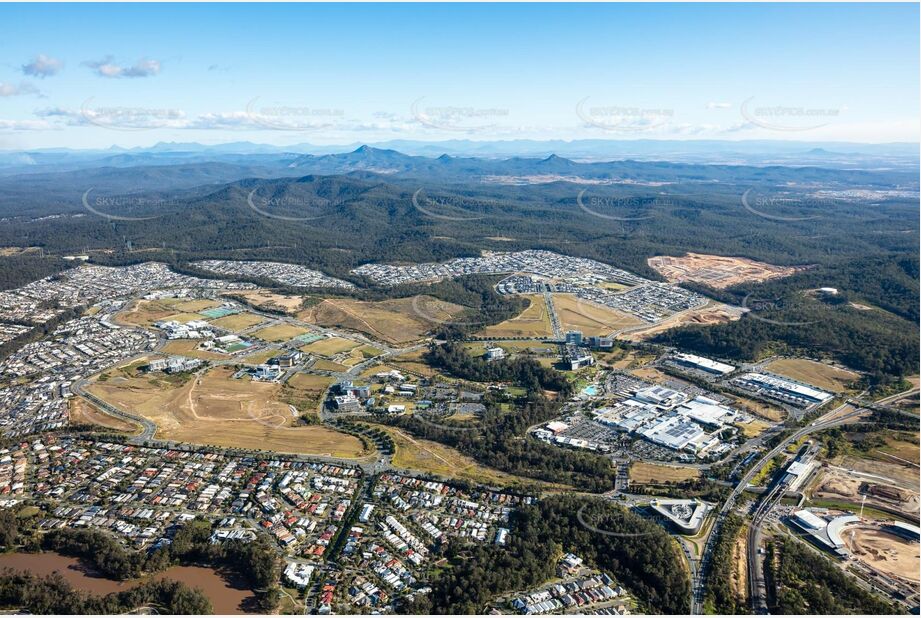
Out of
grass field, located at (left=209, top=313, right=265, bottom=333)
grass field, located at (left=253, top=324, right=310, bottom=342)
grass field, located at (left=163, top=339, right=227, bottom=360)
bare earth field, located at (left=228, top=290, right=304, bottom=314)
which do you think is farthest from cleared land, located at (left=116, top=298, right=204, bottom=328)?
grass field, located at (left=253, top=324, right=310, bottom=342)

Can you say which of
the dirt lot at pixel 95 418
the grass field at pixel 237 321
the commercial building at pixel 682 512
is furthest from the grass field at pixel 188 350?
the commercial building at pixel 682 512

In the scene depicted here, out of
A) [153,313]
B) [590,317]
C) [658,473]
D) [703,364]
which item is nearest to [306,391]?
[658,473]

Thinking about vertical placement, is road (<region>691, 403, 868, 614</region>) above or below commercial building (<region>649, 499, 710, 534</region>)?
below

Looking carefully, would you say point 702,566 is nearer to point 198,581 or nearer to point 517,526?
point 517,526

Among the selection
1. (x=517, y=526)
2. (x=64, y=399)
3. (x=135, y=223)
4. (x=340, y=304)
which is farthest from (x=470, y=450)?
(x=135, y=223)

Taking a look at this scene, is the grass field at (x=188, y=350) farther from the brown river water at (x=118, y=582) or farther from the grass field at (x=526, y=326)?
the brown river water at (x=118, y=582)

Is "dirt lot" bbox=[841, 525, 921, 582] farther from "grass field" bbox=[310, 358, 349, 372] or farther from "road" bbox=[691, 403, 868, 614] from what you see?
"grass field" bbox=[310, 358, 349, 372]

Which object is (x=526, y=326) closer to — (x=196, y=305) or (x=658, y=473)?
(x=658, y=473)
